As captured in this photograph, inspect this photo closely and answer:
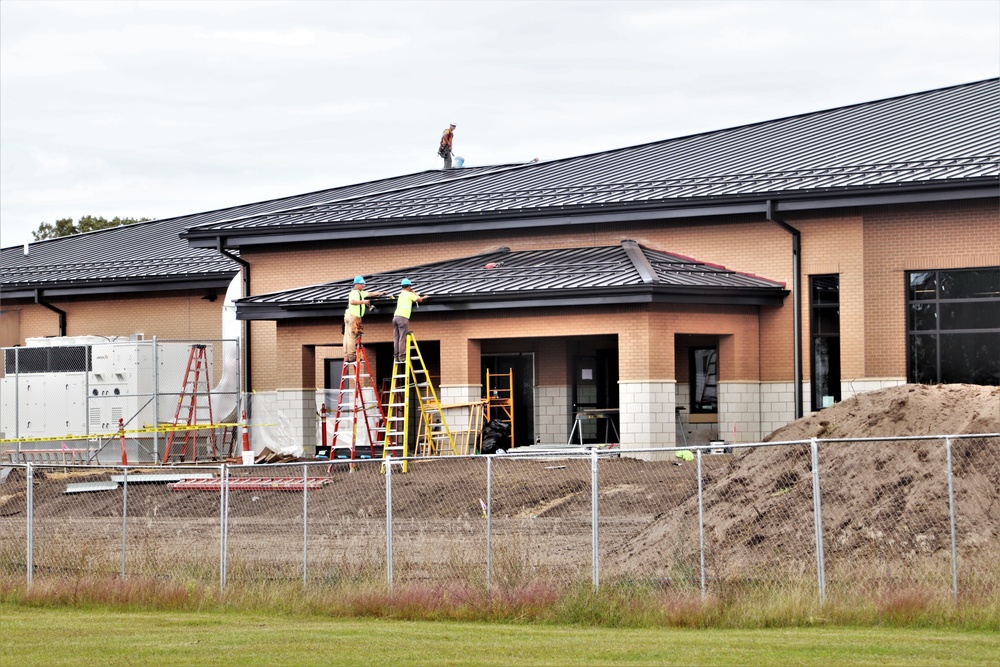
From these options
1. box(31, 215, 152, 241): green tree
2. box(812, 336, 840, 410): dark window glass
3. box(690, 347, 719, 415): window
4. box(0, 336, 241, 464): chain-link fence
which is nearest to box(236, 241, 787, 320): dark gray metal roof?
box(812, 336, 840, 410): dark window glass

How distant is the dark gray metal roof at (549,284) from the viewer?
2978 cm

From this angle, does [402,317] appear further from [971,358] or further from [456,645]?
[456,645]

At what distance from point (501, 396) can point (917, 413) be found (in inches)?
602

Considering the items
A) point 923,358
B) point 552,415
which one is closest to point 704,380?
point 552,415

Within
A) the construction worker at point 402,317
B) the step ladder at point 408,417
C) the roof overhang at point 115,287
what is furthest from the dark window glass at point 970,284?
the roof overhang at point 115,287

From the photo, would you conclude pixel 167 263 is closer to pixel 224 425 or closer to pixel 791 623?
pixel 224 425

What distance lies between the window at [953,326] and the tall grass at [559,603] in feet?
52.0

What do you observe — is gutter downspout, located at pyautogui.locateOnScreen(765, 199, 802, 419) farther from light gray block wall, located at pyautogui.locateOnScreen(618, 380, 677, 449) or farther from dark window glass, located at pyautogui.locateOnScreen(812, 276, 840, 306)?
light gray block wall, located at pyautogui.locateOnScreen(618, 380, 677, 449)

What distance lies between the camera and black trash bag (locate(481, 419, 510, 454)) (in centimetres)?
3284

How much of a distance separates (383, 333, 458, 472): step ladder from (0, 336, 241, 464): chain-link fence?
499 cm

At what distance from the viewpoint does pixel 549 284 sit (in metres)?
30.8

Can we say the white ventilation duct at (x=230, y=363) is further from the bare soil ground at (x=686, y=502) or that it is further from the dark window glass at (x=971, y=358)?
the dark window glass at (x=971, y=358)

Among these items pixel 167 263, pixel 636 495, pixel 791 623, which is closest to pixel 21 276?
pixel 167 263

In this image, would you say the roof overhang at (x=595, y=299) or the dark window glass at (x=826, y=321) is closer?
the roof overhang at (x=595, y=299)
